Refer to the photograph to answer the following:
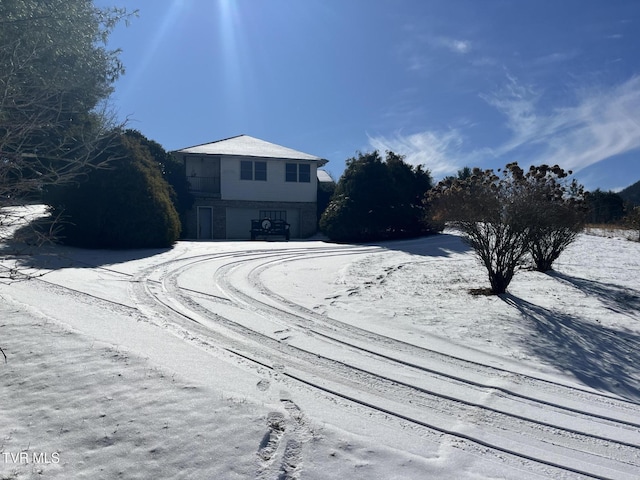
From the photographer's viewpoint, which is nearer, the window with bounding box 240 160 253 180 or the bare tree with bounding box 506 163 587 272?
the bare tree with bounding box 506 163 587 272

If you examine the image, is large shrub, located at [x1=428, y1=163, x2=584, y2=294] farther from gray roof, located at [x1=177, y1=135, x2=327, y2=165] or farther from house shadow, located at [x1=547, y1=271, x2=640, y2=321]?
gray roof, located at [x1=177, y1=135, x2=327, y2=165]

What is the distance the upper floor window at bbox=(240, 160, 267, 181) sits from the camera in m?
26.8

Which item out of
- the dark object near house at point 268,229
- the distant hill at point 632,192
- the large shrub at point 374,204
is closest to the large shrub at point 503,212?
the large shrub at point 374,204

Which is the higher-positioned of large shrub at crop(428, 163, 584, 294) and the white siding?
the white siding

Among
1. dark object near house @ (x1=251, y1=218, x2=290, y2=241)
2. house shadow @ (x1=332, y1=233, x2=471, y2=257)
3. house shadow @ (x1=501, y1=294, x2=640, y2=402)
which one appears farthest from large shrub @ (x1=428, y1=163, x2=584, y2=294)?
dark object near house @ (x1=251, y1=218, x2=290, y2=241)

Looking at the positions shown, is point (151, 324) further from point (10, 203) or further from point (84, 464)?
point (84, 464)

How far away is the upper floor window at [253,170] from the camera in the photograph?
2678cm

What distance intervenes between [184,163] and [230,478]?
84.8 ft

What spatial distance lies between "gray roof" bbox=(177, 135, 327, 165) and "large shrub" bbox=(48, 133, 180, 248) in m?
11.9

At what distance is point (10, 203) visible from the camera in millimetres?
3799

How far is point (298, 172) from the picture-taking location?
2756 centimetres

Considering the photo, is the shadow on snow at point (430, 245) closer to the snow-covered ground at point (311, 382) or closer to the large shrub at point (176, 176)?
the snow-covered ground at point (311, 382)

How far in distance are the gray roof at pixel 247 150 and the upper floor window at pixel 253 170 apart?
0.49m

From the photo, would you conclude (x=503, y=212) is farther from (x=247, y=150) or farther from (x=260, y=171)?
(x=247, y=150)
